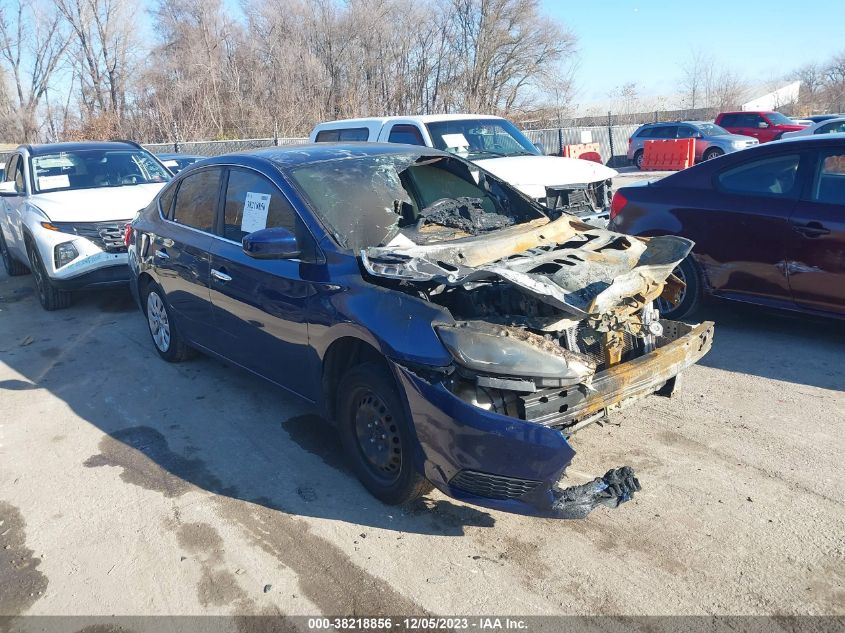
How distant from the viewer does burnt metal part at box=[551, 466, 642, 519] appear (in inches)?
127

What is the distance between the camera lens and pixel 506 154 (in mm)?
9906

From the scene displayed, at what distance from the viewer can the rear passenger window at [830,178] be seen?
5574 millimetres

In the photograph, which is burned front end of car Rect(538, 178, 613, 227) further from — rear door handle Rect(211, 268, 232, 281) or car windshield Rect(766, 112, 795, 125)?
car windshield Rect(766, 112, 795, 125)

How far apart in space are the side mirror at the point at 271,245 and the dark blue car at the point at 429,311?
0.01 metres

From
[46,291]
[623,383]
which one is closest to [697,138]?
[46,291]

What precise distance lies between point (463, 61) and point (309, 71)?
8468mm

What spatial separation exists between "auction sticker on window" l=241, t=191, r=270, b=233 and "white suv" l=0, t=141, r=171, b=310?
3914 millimetres

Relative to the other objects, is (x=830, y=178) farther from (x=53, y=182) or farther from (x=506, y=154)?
(x=53, y=182)

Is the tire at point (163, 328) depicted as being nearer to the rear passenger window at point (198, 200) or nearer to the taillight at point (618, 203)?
the rear passenger window at point (198, 200)

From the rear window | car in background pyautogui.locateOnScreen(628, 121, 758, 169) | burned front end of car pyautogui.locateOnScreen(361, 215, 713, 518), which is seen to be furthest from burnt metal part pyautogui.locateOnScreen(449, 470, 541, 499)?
car in background pyautogui.locateOnScreen(628, 121, 758, 169)

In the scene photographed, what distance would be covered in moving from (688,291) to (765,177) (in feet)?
3.71

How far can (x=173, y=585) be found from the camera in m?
3.32

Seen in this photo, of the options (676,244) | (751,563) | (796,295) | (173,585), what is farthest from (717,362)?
(173,585)

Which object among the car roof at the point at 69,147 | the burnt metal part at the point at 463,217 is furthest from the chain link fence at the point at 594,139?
the burnt metal part at the point at 463,217
